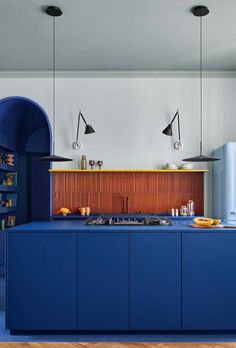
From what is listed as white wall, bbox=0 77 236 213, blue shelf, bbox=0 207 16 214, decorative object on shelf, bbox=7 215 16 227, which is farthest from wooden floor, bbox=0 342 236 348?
decorative object on shelf, bbox=7 215 16 227

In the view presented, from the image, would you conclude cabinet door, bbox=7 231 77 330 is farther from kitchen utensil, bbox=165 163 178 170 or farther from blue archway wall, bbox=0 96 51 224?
blue archway wall, bbox=0 96 51 224

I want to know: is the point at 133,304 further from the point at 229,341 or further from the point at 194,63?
the point at 194,63

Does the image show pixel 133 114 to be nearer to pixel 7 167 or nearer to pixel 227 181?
pixel 227 181

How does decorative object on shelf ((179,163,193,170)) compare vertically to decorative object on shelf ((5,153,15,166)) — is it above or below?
below

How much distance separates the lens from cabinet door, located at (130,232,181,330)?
2.73m

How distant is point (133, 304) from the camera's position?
274 centimetres

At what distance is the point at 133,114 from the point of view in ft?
13.5

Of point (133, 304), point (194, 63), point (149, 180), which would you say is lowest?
point (133, 304)

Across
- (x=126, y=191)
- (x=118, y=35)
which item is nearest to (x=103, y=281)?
(x=126, y=191)

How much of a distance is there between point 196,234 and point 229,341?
41.7 inches

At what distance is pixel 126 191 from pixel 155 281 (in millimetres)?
1586

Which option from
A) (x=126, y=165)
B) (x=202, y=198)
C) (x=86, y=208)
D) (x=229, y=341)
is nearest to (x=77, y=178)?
(x=86, y=208)

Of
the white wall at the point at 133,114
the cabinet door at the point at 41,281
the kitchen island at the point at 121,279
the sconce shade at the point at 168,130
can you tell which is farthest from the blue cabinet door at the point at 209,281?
the sconce shade at the point at 168,130

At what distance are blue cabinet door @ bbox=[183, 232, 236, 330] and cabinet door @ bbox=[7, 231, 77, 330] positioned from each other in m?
1.11
